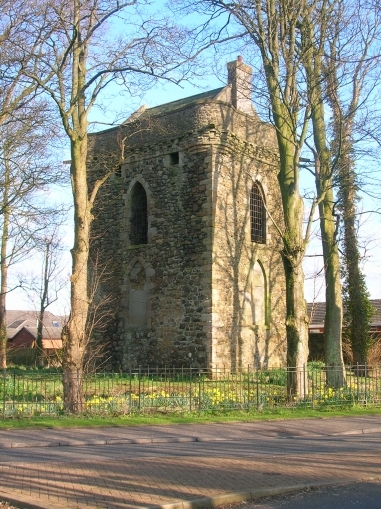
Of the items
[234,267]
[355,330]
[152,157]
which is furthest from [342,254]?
[152,157]

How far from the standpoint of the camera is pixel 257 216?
24062 mm

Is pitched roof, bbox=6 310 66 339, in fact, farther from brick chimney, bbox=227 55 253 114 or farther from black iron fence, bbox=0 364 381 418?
black iron fence, bbox=0 364 381 418

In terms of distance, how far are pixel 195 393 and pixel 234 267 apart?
267 inches

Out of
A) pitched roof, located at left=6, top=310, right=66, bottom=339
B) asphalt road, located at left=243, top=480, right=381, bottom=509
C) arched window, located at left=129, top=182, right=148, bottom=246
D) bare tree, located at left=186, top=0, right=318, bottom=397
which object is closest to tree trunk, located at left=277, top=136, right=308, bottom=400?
bare tree, located at left=186, top=0, right=318, bottom=397

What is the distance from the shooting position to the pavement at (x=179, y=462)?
7.47 meters

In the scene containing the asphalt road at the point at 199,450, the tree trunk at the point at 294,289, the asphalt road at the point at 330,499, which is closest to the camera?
the asphalt road at the point at 330,499

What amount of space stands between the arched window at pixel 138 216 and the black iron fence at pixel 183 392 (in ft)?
22.0

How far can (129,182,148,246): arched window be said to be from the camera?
956 inches

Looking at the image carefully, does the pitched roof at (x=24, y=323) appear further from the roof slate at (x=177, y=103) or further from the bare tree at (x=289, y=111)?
the bare tree at (x=289, y=111)

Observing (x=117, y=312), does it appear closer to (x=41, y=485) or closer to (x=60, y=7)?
(x=60, y=7)

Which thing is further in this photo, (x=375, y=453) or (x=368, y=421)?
(x=368, y=421)

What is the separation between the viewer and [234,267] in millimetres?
22188

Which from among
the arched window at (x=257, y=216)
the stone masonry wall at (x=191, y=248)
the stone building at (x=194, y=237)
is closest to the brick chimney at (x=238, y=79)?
the stone building at (x=194, y=237)

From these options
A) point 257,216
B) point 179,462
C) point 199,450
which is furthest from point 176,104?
point 179,462
